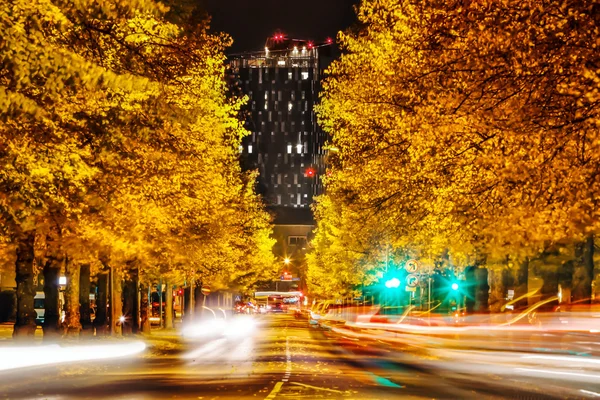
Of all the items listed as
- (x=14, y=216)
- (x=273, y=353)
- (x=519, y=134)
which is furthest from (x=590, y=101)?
(x=273, y=353)

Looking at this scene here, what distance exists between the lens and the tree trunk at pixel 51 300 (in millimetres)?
36000

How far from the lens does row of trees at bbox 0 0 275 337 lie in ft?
54.0

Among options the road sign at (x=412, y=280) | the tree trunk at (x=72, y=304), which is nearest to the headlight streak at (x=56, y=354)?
the tree trunk at (x=72, y=304)

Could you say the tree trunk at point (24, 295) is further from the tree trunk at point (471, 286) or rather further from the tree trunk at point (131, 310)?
the tree trunk at point (471, 286)

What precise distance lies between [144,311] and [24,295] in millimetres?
20024

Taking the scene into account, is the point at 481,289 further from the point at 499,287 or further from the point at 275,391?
the point at 275,391

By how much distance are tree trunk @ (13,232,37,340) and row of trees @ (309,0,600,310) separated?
1130cm

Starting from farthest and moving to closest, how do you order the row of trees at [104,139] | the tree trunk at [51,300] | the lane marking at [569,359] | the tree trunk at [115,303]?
1. the tree trunk at [115,303]
2. the tree trunk at [51,300]
3. the lane marking at [569,359]
4. the row of trees at [104,139]

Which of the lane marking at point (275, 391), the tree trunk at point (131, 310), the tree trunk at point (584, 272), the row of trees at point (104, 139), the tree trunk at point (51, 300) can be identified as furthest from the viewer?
the tree trunk at point (131, 310)

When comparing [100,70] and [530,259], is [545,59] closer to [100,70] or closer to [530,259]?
[100,70]

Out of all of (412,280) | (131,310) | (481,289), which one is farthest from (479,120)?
(131,310)

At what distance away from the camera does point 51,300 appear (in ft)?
121

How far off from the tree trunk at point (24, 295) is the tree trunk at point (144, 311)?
16837 millimetres

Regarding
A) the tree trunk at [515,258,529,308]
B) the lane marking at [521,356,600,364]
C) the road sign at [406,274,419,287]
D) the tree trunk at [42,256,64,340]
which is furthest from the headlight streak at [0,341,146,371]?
the tree trunk at [515,258,529,308]
